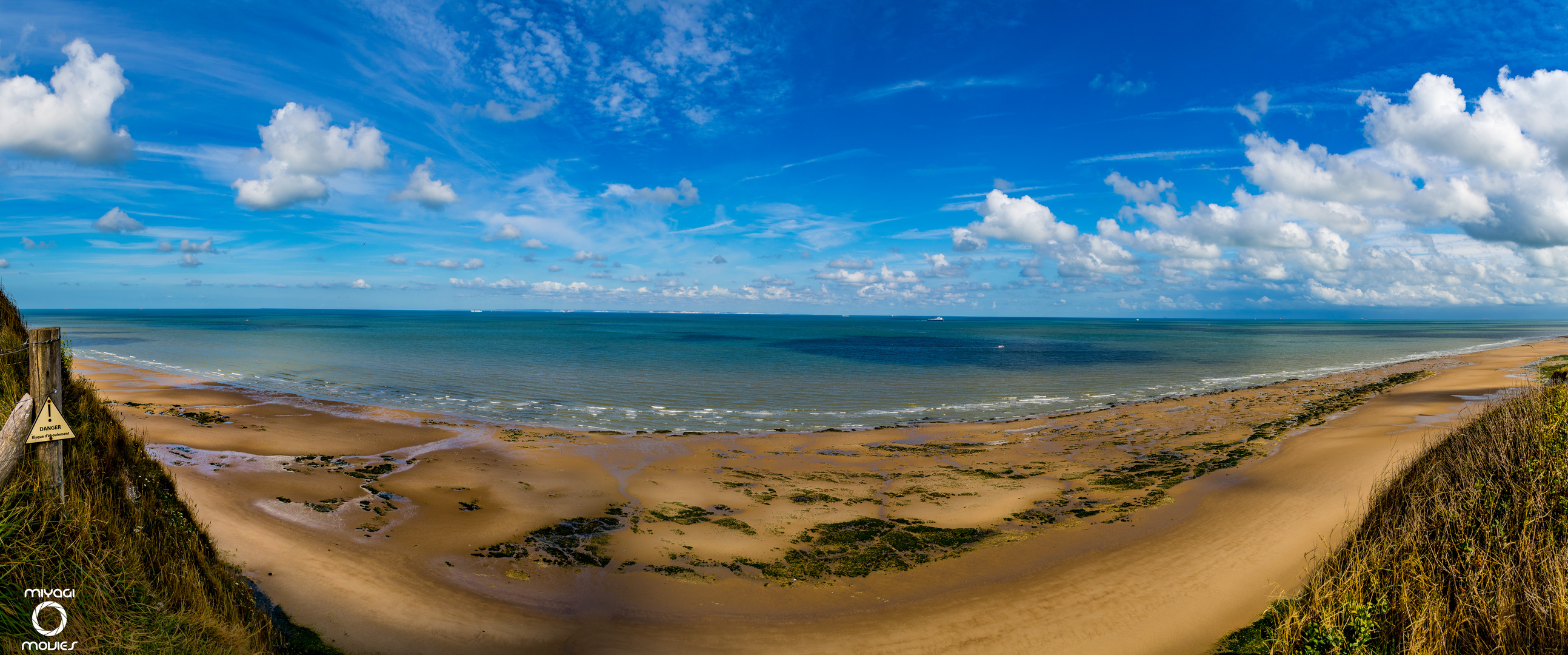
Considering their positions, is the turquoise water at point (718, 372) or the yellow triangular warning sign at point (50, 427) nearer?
the yellow triangular warning sign at point (50, 427)

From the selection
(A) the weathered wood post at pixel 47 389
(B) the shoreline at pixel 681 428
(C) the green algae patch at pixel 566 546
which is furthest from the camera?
(B) the shoreline at pixel 681 428

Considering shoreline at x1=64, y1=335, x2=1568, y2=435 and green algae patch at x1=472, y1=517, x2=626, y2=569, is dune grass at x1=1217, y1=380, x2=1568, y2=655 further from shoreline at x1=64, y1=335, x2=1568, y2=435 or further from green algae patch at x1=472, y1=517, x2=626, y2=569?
shoreline at x1=64, y1=335, x2=1568, y2=435

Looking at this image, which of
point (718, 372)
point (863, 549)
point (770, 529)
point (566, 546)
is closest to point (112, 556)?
point (566, 546)

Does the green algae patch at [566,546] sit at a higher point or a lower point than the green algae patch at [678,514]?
higher

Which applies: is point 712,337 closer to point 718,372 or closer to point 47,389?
point 718,372

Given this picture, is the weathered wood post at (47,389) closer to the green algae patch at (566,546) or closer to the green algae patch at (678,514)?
the green algae patch at (566,546)

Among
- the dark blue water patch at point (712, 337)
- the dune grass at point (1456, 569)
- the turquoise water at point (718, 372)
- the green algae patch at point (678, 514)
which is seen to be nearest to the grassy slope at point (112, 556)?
the green algae patch at point (678, 514)

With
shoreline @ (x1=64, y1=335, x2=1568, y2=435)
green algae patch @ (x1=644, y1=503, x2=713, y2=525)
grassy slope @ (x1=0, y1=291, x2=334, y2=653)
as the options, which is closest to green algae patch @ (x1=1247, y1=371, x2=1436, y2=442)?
shoreline @ (x1=64, y1=335, x2=1568, y2=435)

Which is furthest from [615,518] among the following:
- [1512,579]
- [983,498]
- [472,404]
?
[472,404]
